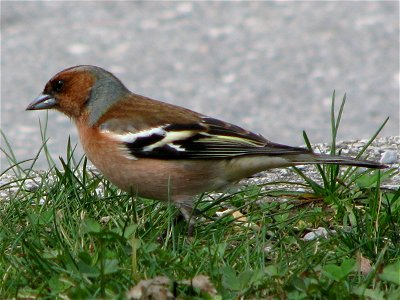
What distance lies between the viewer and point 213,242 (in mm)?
4977

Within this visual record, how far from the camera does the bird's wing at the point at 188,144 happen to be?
539cm

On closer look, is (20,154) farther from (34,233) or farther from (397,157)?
(34,233)

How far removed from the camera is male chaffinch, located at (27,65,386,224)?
5340mm

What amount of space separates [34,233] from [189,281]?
952 millimetres

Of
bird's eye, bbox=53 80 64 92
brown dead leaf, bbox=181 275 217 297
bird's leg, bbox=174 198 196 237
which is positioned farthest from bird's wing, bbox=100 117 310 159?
brown dead leaf, bbox=181 275 217 297

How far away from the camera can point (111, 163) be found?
17.6 feet

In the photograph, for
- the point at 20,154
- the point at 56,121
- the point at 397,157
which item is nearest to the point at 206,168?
the point at 397,157

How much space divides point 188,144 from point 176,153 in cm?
8

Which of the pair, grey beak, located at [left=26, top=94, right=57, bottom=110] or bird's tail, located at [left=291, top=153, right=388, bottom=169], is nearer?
bird's tail, located at [left=291, top=153, right=388, bottom=169]

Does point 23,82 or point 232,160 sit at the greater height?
point 23,82

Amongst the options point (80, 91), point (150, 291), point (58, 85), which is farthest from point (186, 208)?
point (150, 291)

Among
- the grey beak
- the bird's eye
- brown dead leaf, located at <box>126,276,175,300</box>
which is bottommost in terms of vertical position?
brown dead leaf, located at <box>126,276,175,300</box>

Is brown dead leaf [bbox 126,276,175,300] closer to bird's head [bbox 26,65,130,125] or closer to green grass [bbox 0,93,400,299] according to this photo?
green grass [bbox 0,93,400,299]

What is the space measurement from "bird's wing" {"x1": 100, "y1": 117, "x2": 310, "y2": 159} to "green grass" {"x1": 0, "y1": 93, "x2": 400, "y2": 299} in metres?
0.27
